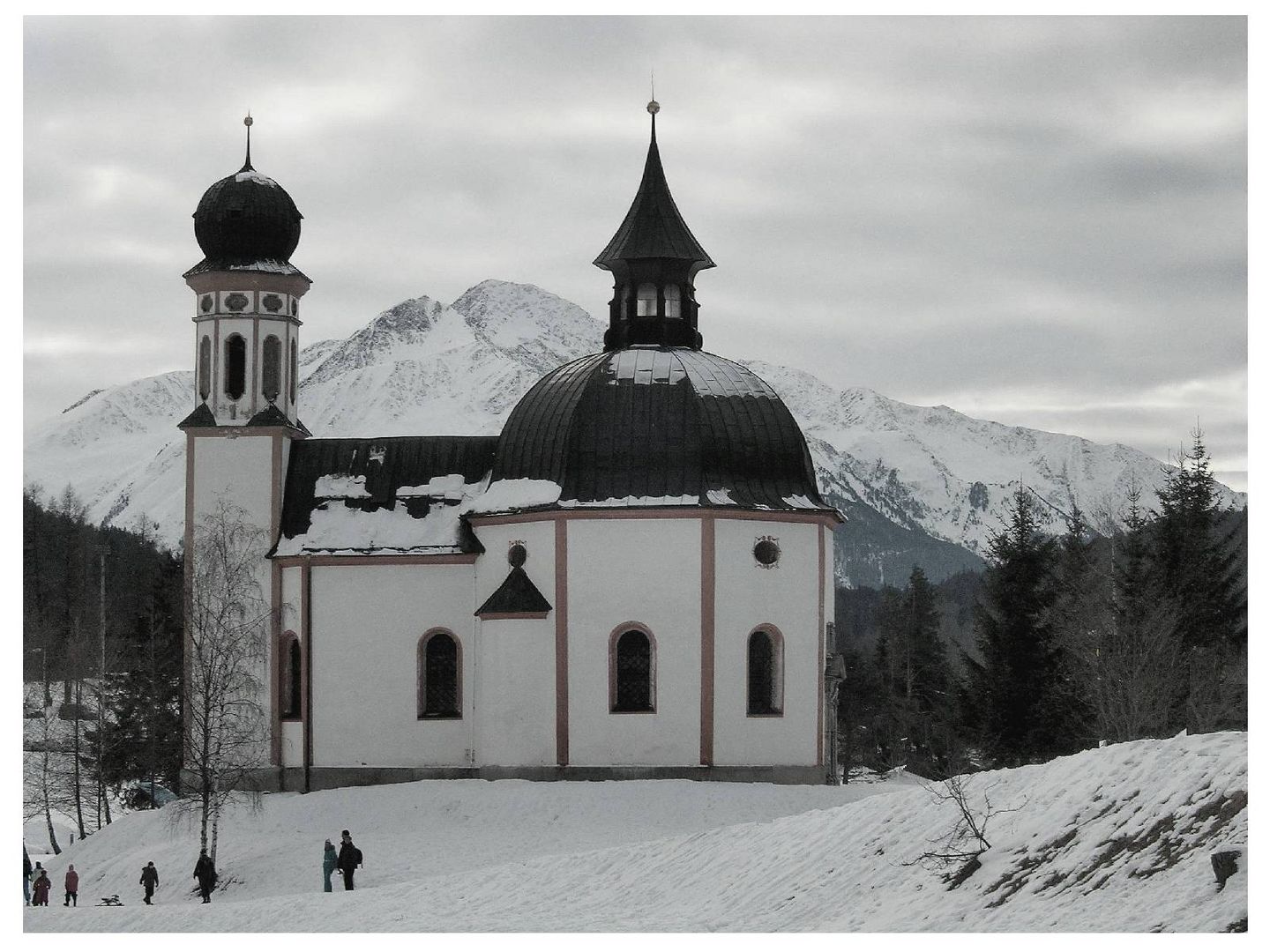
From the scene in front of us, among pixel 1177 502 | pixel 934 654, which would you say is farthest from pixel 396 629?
pixel 934 654

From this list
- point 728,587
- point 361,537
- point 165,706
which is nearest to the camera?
point 728,587

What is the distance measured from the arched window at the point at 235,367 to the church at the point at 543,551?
46 millimetres

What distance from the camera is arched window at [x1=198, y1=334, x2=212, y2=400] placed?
44219 mm

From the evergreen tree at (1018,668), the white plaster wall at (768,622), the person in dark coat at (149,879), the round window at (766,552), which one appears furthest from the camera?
the evergreen tree at (1018,668)

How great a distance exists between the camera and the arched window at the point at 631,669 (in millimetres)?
39844

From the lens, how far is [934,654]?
72.8 metres

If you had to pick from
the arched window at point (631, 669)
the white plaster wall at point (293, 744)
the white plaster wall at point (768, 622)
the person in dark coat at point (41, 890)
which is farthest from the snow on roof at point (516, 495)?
the person in dark coat at point (41, 890)

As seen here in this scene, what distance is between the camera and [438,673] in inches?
1665

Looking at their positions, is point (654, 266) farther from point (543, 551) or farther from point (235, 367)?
point (235, 367)

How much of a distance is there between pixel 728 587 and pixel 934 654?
34271mm

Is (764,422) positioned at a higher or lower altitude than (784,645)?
higher

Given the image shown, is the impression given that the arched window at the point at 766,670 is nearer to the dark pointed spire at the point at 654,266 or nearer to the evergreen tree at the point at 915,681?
the dark pointed spire at the point at 654,266

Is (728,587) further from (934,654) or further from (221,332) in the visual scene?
(934,654)

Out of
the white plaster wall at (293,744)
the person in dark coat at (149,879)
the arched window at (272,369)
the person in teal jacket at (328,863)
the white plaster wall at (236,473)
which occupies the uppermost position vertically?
the arched window at (272,369)
